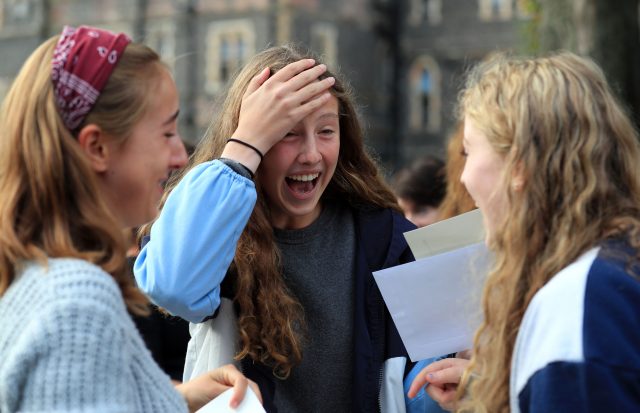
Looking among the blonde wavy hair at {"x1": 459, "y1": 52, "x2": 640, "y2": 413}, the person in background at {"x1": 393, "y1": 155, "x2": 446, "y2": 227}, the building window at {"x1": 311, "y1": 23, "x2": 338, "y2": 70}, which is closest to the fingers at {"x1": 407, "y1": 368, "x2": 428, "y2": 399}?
the blonde wavy hair at {"x1": 459, "y1": 52, "x2": 640, "y2": 413}

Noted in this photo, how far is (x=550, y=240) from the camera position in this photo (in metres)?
1.80

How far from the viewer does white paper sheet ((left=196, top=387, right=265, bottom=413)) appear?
6.51 ft

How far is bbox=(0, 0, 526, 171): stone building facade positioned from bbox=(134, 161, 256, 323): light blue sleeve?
985 inches

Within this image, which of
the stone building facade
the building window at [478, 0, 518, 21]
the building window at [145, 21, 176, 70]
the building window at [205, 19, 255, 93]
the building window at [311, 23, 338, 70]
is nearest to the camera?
the stone building facade

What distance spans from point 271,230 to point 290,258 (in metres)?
0.10

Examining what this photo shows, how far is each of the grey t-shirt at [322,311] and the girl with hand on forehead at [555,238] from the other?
537mm

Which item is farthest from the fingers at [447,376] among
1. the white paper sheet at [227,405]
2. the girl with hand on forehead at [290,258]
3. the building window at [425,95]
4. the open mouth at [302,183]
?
the building window at [425,95]

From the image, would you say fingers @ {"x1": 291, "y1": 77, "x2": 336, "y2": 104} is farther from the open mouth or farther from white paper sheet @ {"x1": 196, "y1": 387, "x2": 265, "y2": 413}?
white paper sheet @ {"x1": 196, "y1": 387, "x2": 265, "y2": 413}

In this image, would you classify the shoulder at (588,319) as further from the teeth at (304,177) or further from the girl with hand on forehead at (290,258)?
the teeth at (304,177)

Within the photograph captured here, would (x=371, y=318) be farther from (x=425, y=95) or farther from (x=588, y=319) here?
(x=425, y=95)

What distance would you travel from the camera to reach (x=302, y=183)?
256 cm

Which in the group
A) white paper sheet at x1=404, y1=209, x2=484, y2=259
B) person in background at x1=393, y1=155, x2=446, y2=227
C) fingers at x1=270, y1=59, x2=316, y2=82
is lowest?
person in background at x1=393, y1=155, x2=446, y2=227

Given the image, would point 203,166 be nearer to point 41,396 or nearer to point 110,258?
point 110,258

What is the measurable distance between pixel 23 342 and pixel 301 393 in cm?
106
